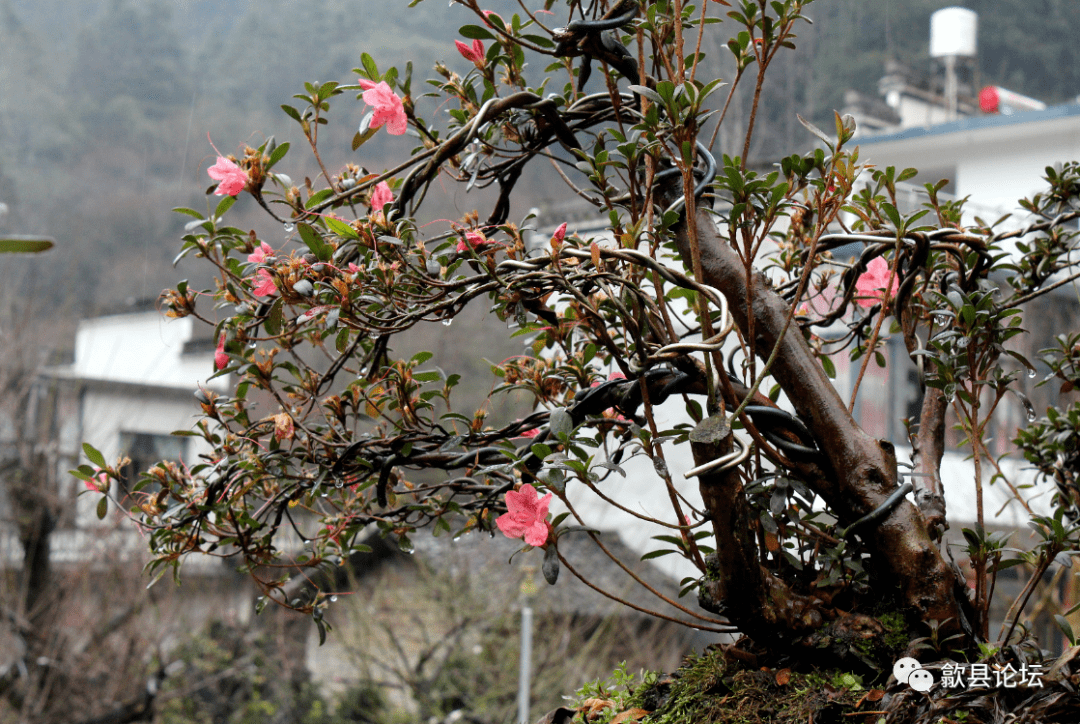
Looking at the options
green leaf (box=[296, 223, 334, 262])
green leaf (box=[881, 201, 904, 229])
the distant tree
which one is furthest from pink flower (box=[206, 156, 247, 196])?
the distant tree

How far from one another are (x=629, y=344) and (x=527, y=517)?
7.5 inches

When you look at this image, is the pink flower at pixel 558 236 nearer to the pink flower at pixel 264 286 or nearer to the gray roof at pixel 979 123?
the pink flower at pixel 264 286

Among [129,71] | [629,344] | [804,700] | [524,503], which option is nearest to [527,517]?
[524,503]

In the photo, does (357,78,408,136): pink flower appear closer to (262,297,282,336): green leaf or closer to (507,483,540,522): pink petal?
(262,297,282,336): green leaf

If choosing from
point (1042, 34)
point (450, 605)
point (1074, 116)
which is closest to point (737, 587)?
point (450, 605)

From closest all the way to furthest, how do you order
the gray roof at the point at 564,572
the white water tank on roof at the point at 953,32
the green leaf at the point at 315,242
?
the green leaf at the point at 315,242, the gray roof at the point at 564,572, the white water tank on roof at the point at 953,32

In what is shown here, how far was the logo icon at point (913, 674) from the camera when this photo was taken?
0.70 m

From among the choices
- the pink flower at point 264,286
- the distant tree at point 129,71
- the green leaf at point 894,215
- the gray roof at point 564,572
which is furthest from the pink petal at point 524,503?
the distant tree at point 129,71

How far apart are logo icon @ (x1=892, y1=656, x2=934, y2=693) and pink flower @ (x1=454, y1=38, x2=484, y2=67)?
2.41 ft

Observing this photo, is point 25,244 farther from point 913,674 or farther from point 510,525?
point 913,674

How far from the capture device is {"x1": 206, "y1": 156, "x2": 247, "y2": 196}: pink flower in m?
0.83

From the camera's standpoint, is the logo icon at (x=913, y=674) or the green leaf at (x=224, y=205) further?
the green leaf at (x=224, y=205)

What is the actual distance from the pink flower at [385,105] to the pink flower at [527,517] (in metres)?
0.40

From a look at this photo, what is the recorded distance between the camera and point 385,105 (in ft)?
2.89
